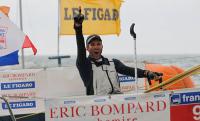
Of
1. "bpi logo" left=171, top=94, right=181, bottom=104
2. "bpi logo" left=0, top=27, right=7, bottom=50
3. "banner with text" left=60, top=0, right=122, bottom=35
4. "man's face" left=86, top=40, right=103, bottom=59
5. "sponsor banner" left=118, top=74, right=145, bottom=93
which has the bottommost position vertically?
"sponsor banner" left=118, top=74, right=145, bottom=93

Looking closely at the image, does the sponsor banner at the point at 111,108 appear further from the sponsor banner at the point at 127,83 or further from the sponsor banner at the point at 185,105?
the sponsor banner at the point at 127,83

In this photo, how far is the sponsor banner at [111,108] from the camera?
5.52 m

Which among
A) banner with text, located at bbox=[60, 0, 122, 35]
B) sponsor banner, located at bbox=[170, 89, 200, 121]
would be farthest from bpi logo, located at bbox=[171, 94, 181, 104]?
banner with text, located at bbox=[60, 0, 122, 35]

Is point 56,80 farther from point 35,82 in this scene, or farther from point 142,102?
point 142,102

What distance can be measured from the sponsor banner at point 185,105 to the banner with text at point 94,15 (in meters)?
5.67

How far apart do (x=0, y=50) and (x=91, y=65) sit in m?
2.75

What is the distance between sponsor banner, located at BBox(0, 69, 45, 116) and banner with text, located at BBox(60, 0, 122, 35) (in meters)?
2.60

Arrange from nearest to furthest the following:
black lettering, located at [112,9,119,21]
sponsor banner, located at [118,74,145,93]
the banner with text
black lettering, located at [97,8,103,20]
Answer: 1. sponsor banner, located at [118,74,145,93]
2. the banner with text
3. black lettering, located at [97,8,103,20]
4. black lettering, located at [112,9,119,21]

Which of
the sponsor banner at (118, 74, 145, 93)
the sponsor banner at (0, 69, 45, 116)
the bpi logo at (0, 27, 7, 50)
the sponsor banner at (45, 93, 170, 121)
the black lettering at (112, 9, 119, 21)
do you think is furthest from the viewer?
the black lettering at (112, 9, 119, 21)

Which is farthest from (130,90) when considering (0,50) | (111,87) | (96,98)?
(96,98)

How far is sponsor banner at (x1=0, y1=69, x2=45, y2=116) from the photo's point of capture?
339 inches

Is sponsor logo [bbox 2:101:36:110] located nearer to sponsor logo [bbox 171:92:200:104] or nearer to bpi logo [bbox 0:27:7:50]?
bpi logo [bbox 0:27:7:50]

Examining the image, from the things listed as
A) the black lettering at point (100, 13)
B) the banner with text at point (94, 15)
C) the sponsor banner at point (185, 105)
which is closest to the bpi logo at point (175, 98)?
the sponsor banner at point (185, 105)

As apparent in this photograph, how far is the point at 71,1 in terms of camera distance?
11.4m
